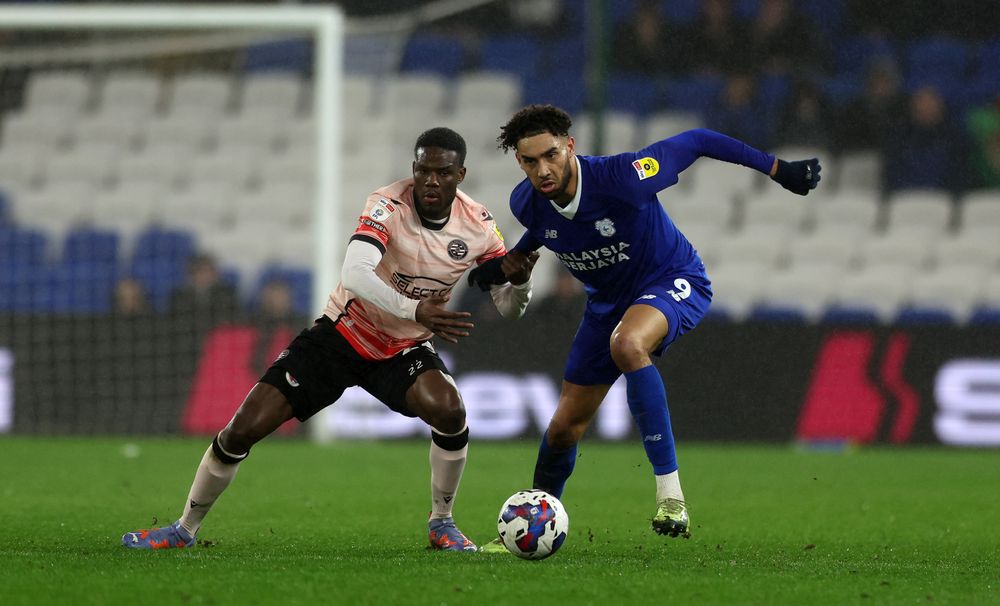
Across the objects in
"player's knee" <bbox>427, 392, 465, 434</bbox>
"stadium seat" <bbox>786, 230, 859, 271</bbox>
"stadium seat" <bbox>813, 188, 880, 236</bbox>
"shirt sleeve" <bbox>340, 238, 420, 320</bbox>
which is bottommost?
"player's knee" <bbox>427, 392, 465, 434</bbox>

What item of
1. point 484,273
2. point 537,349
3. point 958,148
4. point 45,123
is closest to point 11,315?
point 45,123

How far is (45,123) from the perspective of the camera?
15.8 metres

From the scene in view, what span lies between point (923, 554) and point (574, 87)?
39.9 ft

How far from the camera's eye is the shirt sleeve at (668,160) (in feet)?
21.3

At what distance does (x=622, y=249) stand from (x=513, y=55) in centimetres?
1236

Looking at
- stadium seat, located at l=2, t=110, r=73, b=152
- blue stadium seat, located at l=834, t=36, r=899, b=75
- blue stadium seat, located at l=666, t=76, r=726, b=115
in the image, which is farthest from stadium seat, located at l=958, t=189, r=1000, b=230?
stadium seat, located at l=2, t=110, r=73, b=152

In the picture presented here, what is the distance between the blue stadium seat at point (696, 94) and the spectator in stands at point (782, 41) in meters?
0.59

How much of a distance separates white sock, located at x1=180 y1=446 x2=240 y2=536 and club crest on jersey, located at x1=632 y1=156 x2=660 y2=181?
→ 220 centimetres

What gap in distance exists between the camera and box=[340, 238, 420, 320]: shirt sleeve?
6.18 meters

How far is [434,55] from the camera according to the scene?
18.8 metres

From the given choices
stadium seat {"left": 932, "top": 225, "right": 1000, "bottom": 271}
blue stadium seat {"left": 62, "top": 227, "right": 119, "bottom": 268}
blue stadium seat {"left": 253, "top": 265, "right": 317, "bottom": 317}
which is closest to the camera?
blue stadium seat {"left": 62, "top": 227, "right": 119, "bottom": 268}

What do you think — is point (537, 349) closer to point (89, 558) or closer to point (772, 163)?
A: point (772, 163)

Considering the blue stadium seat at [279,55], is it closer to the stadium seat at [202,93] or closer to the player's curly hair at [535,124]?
the stadium seat at [202,93]

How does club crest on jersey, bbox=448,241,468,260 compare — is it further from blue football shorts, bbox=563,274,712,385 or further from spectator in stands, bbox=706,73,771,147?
spectator in stands, bbox=706,73,771,147
